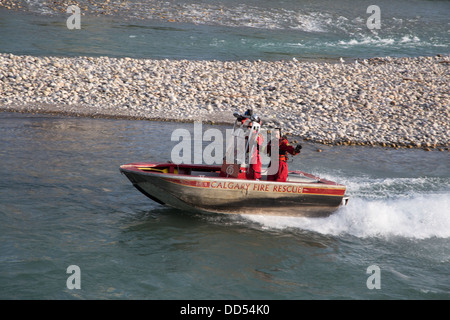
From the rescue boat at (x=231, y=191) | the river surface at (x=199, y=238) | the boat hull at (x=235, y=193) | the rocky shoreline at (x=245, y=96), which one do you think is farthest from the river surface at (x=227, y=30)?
the boat hull at (x=235, y=193)

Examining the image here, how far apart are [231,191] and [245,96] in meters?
9.17

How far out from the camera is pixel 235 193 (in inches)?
406

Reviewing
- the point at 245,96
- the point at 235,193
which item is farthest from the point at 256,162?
the point at 245,96

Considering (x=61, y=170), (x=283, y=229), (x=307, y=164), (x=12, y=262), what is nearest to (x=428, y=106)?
(x=307, y=164)

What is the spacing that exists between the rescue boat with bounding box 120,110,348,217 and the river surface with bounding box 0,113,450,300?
39cm

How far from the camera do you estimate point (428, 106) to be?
742 inches

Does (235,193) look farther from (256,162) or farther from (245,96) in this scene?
Result: (245,96)

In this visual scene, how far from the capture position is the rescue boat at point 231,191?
33.3 feet

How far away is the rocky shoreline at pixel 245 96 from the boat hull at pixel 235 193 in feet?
19.9

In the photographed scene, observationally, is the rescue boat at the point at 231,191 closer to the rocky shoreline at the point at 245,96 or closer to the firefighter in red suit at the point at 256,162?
the firefighter in red suit at the point at 256,162

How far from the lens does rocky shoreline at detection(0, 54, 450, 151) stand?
1733 cm

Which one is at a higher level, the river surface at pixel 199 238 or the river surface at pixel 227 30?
the river surface at pixel 227 30

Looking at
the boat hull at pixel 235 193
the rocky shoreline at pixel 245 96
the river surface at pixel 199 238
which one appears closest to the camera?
the river surface at pixel 199 238

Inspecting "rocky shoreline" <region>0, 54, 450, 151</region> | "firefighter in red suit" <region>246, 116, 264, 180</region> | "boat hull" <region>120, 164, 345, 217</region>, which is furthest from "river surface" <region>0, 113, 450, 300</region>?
"rocky shoreline" <region>0, 54, 450, 151</region>
